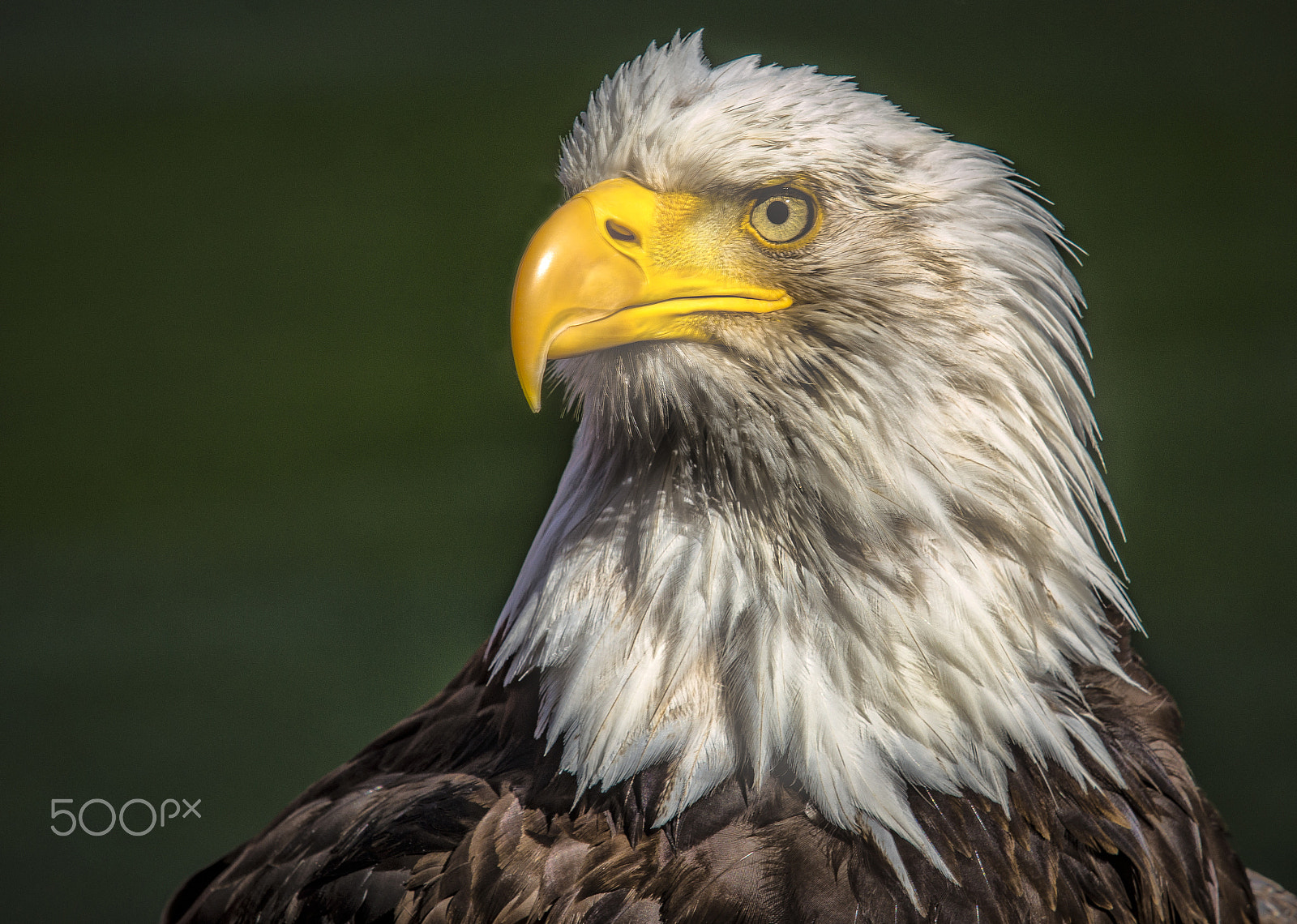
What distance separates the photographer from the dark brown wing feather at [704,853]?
2.02 feet

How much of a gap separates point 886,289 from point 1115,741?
437 mm

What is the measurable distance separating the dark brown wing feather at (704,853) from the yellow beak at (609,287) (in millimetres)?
290

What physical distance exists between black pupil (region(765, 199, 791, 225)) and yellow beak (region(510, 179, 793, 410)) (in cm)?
5

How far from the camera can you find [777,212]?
66 centimetres

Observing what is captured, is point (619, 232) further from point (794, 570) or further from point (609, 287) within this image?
point (794, 570)

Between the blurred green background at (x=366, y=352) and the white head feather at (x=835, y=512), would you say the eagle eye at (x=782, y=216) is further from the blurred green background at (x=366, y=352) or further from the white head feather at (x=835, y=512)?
the blurred green background at (x=366, y=352)

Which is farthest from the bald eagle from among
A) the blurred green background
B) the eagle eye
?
the blurred green background

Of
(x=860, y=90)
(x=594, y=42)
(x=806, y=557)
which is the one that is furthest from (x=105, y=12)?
(x=806, y=557)

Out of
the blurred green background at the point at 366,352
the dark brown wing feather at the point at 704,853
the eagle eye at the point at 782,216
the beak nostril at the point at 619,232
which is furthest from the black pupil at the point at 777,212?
the dark brown wing feather at the point at 704,853

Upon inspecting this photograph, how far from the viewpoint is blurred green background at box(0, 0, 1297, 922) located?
39.1 inches

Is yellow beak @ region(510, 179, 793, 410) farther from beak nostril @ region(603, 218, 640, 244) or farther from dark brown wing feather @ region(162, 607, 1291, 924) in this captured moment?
dark brown wing feather @ region(162, 607, 1291, 924)

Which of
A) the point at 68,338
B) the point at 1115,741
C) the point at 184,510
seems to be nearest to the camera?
the point at 1115,741

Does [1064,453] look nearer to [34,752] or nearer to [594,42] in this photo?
[594,42]

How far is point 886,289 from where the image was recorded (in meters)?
0.65
